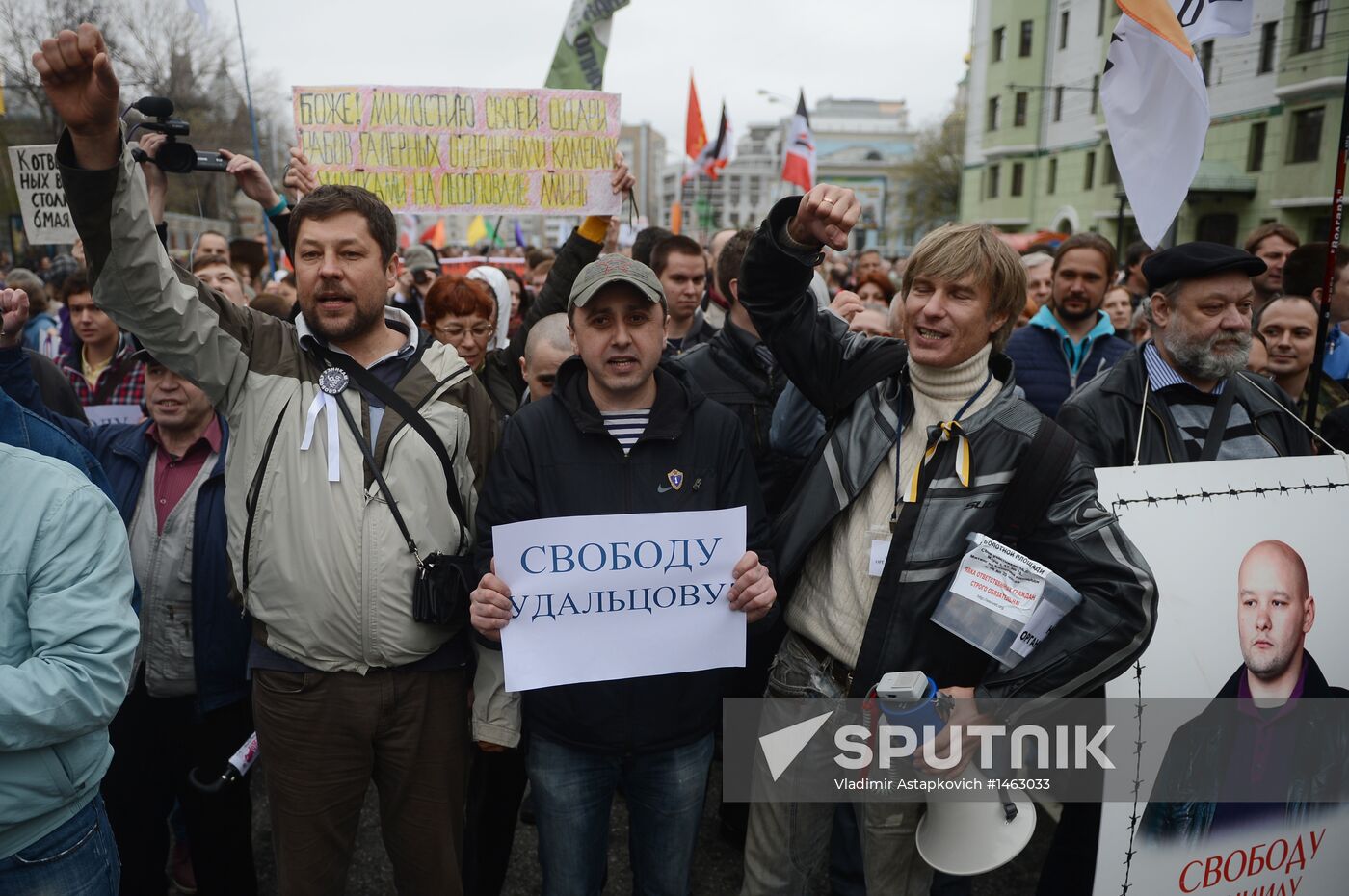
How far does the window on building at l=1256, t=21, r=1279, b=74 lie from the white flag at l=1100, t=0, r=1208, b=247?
Answer: 85.8 feet

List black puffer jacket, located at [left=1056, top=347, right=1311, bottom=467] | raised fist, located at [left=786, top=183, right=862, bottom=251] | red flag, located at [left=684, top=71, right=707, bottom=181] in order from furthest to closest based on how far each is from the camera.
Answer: red flag, located at [left=684, top=71, right=707, bottom=181], black puffer jacket, located at [left=1056, top=347, right=1311, bottom=467], raised fist, located at [left=786, top=183, right=862, bottom=251]

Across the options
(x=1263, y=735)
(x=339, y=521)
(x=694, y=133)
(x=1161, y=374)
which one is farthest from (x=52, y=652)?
(x=694, y=133)

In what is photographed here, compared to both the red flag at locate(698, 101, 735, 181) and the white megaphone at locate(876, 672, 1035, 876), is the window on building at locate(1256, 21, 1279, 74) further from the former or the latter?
the white megaphone at locate(876, 672, 1035, 876)

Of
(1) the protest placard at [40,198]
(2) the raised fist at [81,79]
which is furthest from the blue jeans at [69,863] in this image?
(1) the protest placard at [40,198]

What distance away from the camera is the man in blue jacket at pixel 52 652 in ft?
5.60

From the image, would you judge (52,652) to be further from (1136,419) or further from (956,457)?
(1136,419)

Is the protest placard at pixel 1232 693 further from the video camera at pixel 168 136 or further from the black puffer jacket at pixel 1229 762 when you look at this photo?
the video camera at pixel 168 136

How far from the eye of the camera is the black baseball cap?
9.41 ft

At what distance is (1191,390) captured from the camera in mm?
2934

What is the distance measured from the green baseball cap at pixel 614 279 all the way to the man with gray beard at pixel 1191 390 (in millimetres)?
1455

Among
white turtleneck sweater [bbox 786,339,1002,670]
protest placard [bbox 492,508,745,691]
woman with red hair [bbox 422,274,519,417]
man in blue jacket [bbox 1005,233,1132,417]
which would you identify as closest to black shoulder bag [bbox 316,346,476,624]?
protest placard [bbox 492,508,745,691]

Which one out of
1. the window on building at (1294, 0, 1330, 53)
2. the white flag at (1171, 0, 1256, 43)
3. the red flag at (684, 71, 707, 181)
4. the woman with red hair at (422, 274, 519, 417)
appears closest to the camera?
the white flag at (1171, 0, 1256, 43)

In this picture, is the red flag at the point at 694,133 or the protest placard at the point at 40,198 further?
the red flag at the point at 694,133

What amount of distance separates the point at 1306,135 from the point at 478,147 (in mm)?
26585
